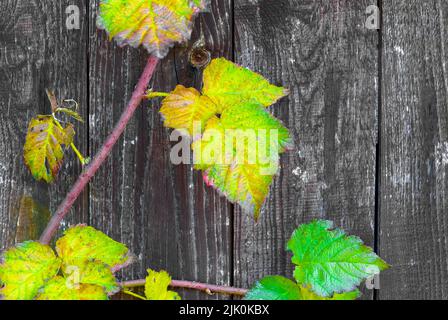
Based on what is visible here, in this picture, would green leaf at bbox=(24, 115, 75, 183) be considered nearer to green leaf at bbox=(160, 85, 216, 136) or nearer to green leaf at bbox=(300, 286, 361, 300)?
green leaf at bbox=(160, 85, 216, 136)

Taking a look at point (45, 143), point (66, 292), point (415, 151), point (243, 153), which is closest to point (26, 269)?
point (66, 292)

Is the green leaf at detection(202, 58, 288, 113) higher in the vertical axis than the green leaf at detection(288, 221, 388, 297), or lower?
higher

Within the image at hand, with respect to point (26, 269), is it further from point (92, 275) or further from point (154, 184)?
point (154, 184)

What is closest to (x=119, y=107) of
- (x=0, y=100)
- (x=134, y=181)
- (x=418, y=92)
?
(x=134, y=181)

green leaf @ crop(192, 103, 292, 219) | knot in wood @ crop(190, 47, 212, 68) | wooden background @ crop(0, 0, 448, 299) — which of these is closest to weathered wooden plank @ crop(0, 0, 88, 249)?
wooden background @ crop(0, 0, 448, 299)

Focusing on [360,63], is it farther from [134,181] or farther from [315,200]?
[134,181]

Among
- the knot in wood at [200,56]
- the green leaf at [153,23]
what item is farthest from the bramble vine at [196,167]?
the knot in wood at [200,56]
